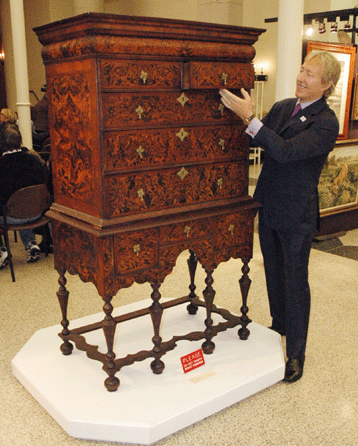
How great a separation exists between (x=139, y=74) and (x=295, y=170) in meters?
1.06

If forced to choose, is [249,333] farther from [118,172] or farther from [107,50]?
[107,50]

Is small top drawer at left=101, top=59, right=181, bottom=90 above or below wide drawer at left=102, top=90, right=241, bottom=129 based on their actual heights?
above

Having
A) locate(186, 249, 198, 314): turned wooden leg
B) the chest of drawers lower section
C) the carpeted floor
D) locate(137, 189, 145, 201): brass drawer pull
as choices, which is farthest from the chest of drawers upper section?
the carpeted floor

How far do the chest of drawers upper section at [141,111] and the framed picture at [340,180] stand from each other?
11.5 feet

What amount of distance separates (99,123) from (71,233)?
2.25ft

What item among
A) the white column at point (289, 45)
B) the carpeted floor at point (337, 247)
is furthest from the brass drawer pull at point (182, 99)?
the carpeted floor at point (337, 247)

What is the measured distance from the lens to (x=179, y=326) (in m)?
3.33

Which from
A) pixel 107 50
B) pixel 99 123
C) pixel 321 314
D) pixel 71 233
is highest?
pixel 107 50

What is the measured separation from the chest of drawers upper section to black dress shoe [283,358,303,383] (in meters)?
1.09

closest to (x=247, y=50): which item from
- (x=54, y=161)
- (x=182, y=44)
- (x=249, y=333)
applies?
(x=182, y=44)

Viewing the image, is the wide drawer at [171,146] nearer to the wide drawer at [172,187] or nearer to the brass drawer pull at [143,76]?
the wide drawer at [172,187]

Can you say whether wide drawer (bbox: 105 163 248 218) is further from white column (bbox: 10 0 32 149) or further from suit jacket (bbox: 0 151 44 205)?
white column (bbox: 10 0 32 149)

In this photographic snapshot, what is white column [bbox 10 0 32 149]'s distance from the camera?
653cm

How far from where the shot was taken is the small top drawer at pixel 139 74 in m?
2.25
